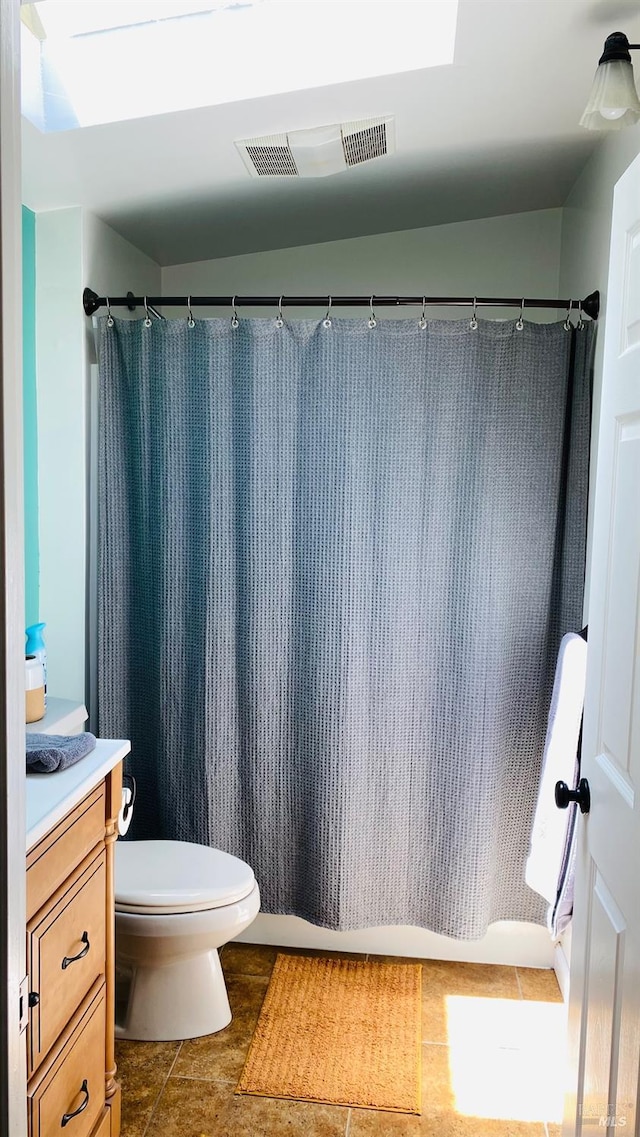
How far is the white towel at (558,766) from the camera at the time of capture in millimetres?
2062

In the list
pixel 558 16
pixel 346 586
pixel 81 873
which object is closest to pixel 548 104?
pixel 558 16

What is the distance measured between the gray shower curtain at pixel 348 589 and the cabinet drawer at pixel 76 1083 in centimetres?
88

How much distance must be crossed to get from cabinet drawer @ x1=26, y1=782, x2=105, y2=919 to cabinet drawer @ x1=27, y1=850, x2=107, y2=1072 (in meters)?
0.03

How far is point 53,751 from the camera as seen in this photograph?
1614 mm

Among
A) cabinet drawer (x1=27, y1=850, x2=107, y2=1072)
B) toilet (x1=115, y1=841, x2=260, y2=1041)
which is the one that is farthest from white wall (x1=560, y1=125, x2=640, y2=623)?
cabinet drawer (x1=27, y1=850, x2=107, y2=1072)

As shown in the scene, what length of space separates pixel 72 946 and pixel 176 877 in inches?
25.2

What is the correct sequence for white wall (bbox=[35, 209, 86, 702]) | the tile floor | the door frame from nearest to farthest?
the door frame → the tile floor → white wall (bbox=[35, 209, 86, 702])

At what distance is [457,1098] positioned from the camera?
6.70 ft

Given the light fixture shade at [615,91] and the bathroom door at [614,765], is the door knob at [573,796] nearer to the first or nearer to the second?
the bathroom door at [614,765]

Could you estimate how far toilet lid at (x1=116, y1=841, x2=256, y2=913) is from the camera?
2.08 meters

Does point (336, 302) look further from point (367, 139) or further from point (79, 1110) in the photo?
point (79, 1110)

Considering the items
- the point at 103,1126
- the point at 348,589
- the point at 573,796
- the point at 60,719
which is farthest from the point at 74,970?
the point at 348,589

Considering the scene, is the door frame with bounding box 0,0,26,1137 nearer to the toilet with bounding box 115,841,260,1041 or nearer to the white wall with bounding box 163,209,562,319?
the toilet with bounding box 115,841,260,1041

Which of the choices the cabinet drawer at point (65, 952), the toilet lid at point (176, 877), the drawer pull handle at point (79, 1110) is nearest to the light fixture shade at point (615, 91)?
the cabinet drawer at point (65, 952)
